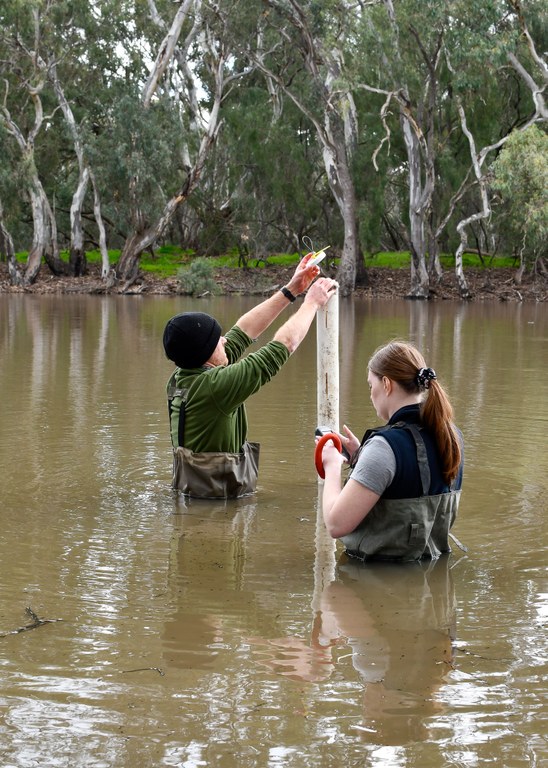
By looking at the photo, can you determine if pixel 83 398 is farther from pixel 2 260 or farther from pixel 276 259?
pixel 2 260

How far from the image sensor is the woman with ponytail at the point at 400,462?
17.0 ft

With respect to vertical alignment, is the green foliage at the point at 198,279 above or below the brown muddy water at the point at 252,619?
above

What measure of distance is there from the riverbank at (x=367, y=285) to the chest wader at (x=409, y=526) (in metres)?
33.1

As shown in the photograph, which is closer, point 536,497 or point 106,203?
point 536,497

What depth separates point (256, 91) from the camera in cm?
4822

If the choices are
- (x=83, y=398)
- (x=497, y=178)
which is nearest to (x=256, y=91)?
(x=497, y=178)

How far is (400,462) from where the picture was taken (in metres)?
5.23

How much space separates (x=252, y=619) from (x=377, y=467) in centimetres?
90

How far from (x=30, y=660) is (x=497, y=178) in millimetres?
31571

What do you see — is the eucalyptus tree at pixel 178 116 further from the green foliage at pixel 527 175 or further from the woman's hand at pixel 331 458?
the woman's hand at pixel 331 458

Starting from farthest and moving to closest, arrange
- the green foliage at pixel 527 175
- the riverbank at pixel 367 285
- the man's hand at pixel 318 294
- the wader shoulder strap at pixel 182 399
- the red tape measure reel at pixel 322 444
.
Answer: the riverbank at pixel 367 285 → the green foliage at pixel 527 175 → the wader shoulder strap at pixel 182 399 → the man's hand at pixel 318 294 → the red tape measure reel at pixel 322 444

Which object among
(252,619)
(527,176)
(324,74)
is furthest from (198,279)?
(252,619)

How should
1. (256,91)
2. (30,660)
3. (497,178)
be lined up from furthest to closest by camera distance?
(256,91) < (497,178) < (30,660)

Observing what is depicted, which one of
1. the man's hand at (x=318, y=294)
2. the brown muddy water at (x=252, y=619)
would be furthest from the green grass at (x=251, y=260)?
the man's hand at (x=318, y=294)
